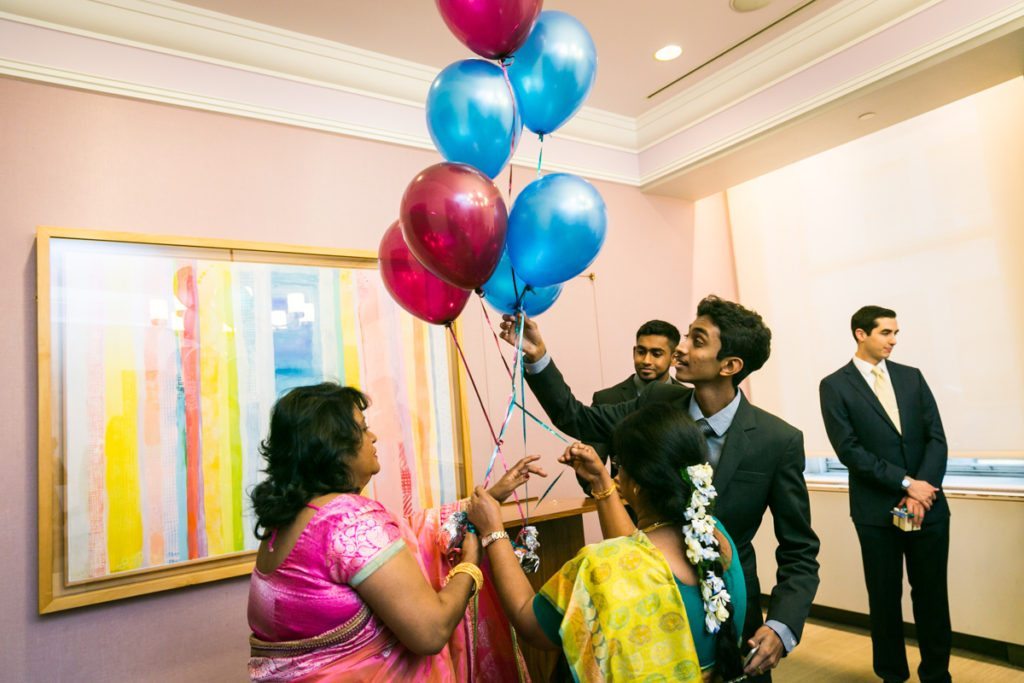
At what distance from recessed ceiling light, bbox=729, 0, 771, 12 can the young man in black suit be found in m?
1.67

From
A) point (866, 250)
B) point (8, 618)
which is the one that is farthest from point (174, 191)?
point (866, 250)

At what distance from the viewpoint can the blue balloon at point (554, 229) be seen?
164cm

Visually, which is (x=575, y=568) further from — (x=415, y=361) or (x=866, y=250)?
(x=866, y=250)

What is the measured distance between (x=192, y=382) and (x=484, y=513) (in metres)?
1.58

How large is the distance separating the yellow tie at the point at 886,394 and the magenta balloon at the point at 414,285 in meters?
2.38

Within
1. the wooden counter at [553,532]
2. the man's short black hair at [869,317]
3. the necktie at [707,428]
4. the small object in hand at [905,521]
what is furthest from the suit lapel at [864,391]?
the necktie at [707,428]

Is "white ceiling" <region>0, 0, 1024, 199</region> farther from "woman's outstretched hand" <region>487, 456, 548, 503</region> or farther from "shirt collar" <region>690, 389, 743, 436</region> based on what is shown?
"woman's outstretched hand" <region>487, 456, 548, 503</region>

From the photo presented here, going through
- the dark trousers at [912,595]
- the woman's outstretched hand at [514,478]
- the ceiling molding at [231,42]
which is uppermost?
the ceiling molding at [231,42]

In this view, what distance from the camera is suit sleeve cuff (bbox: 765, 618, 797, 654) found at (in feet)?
5.13

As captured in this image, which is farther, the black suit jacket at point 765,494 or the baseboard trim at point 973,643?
the baseboard trim at point 973,643

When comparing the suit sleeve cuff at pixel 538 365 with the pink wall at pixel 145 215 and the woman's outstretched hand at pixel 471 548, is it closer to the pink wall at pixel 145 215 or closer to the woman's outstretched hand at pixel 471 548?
the woman's outstretched hand at pixel 471 548

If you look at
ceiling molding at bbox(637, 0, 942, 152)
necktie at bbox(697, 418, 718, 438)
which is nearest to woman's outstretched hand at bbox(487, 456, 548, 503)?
necktie at bbox(697, 418, 718, 438)

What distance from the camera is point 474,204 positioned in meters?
1.50

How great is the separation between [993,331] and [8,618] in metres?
4.43
